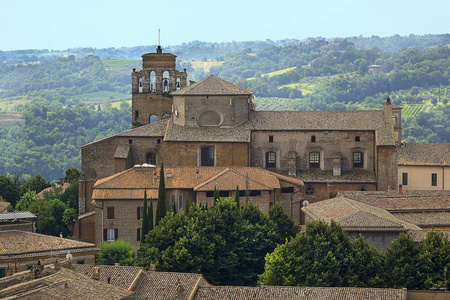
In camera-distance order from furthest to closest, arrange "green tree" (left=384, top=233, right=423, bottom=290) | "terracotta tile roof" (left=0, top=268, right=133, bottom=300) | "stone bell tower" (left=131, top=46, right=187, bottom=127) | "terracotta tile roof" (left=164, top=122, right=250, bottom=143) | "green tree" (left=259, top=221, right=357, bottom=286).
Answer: "stone bell tower" (left=131, top=46, right=187, bottom=127)
"terracotta tile roof" (left=164, top=122, right=250, bottom=143)
"green tree" (left=259, top=221, right=357, bottom=286)
"green tree" (left=384, top=233, right=423, bottom=290)
"terracotta tile roof" (left=0, top=268, right=133, bottom=300)

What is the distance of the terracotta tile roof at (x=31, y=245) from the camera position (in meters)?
58.0

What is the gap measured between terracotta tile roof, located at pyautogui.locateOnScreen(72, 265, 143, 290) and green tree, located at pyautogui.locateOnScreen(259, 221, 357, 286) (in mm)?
7947

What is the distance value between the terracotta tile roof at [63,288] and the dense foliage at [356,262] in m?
10.4

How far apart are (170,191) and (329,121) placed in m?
14.7

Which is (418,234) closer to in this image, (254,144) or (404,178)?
(254,144)

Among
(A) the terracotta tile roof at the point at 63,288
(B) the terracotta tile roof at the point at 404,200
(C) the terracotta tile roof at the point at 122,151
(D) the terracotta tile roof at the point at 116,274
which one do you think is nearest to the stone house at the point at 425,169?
(B) the terracotta tile roof at the point at 404,200

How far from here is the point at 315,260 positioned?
55.7 m

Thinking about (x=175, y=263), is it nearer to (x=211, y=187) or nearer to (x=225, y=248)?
(x=225, y=248)

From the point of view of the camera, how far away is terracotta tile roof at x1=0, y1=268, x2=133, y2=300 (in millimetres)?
42656

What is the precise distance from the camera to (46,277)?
44.8 metres

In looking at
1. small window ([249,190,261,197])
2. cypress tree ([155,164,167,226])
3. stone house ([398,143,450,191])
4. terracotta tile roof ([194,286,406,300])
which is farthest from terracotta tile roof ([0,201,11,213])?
terracotta tile roof ([194,286,406,300])

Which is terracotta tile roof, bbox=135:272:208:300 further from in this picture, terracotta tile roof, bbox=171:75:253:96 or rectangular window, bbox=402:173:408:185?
rectangular window, bbox=402:173:408:185

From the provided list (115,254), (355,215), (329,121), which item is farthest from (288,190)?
(115,254)

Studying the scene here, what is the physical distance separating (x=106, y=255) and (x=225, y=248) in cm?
759
